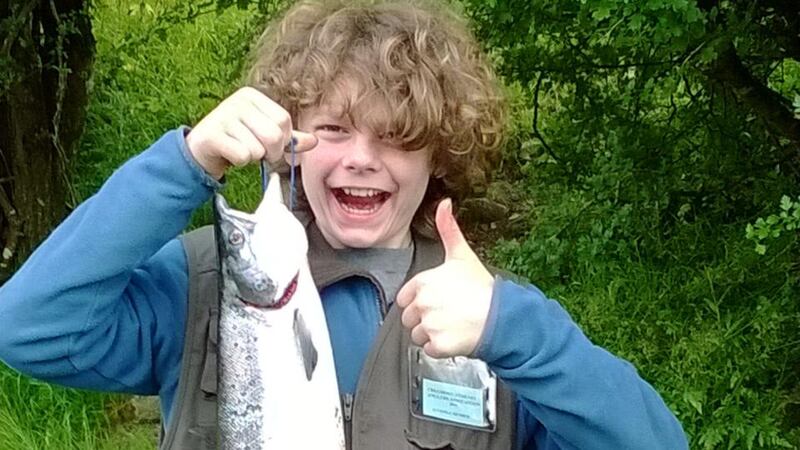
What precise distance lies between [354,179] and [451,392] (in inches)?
16.7

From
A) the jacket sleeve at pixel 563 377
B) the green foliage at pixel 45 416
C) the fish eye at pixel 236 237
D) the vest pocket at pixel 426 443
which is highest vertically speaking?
the fish eye at pixel 236 237

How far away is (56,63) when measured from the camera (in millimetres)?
5418

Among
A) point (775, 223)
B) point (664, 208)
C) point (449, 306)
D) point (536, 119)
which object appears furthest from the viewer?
point (536, 119)

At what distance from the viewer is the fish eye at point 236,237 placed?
2164 millimetres

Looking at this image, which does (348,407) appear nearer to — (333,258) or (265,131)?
(333,258)

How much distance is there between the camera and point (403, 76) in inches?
97.3

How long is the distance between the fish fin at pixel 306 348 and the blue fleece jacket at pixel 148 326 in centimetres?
27

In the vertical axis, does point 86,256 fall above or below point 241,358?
above

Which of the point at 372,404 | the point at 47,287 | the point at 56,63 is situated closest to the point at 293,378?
the point at 372,404

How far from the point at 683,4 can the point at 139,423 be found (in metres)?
2.57

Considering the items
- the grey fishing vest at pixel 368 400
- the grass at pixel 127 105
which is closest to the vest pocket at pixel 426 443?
the grey fishing vest at pixel 368 400

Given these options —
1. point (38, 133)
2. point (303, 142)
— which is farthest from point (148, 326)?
point (38, 133)

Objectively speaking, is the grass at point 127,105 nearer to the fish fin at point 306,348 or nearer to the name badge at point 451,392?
the name badge at point 451,392

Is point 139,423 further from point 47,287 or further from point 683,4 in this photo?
point 47,287
